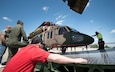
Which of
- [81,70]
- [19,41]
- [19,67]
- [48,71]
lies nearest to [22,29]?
[19,41]

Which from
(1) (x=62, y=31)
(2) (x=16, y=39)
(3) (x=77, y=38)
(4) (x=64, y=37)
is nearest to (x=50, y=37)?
(1) (x=62, y=31)

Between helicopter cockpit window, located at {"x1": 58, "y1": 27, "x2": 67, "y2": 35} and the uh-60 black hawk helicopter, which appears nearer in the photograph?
the uh-60 black hawk helicopter

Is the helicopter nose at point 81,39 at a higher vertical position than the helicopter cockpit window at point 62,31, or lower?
lower

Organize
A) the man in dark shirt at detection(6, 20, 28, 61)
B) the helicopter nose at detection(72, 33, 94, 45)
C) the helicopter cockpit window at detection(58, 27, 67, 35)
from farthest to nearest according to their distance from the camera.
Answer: the helicopter cockpit window at detection(58, 27, 67, 35) → the helicopter nose at detection(72, 33, 94, 45) → the man in dark shirt at detection(6, 20, 28, 61)

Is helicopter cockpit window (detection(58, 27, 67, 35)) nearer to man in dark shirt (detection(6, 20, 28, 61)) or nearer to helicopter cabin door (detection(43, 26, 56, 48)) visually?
helicopter cabin door (detection(43, 26, 56, 48))

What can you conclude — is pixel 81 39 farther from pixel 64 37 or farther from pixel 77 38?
pixel 64 37

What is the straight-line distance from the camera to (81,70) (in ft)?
10.5

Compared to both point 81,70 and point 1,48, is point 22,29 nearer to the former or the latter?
point 1,48

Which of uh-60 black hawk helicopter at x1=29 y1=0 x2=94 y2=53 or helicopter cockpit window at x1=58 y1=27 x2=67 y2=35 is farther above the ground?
helicopter cockpit window at x1=58 y1=27 x2=67 y2=35

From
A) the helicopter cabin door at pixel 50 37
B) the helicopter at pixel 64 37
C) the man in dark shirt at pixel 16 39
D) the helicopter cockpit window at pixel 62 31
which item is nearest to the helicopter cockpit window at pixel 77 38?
the helicopter at pixel 64 37

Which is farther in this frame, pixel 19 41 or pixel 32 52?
pixel 19 41

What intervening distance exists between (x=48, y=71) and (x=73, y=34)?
25.0 ft

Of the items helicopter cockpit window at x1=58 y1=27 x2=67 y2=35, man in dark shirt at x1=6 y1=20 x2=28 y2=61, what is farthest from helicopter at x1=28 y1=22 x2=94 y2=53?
man in dark shirt at x1=6 y1=20 x2=28 y2=61

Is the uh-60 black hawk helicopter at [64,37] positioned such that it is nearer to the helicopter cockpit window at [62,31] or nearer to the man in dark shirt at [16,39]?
the helicopter cockpit window at [62,31]
